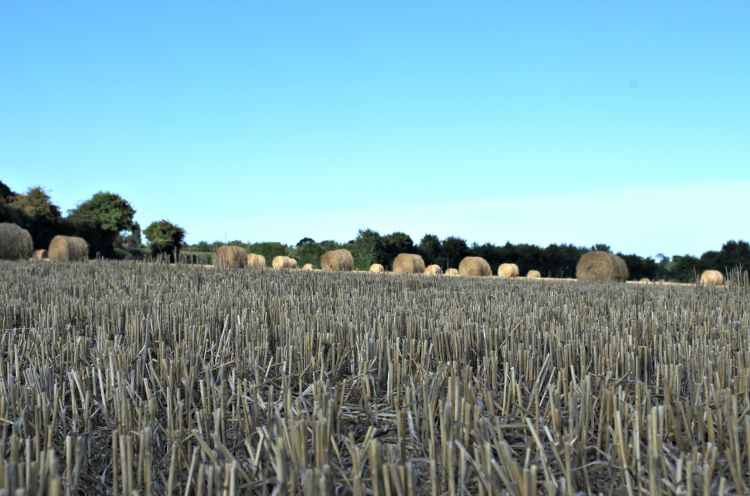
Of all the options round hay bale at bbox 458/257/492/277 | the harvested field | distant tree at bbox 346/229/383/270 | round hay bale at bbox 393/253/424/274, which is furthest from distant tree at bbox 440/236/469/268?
the harvested field

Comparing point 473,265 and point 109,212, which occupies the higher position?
point 109,212

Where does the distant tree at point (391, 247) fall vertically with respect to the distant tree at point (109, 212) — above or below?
below

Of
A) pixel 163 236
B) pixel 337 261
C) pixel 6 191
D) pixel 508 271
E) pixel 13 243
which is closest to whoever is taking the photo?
pixel 13 243

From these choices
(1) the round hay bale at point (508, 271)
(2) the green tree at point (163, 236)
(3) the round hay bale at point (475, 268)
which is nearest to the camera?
(3) the round hay bale at point (475, 268)

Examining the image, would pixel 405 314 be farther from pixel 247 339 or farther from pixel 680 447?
pixel 680 447

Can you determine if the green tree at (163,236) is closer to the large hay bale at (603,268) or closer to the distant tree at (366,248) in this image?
the distant tree at (366,248)

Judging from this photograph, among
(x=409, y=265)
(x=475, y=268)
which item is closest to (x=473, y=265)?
(x=475, y=268)

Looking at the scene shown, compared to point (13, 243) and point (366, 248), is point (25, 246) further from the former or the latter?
point (366, 248)

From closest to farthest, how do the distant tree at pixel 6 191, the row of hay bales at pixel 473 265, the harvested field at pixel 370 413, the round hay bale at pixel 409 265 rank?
the harvested field at pixel 370 413 → the row of hay bales at pixel 473 265 → the round hay bale at pixel 409 265 → the distant tree at pixel 6 191

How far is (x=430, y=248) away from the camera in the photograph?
28.2 m

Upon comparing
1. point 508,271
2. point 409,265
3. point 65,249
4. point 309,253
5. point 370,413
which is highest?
point 309,253

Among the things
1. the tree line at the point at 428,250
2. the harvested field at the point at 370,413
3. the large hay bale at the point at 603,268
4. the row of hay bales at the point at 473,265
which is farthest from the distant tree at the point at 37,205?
the harvested field at the point at 370,413

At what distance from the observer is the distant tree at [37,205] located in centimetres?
2992

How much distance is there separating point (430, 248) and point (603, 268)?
10.3 m
